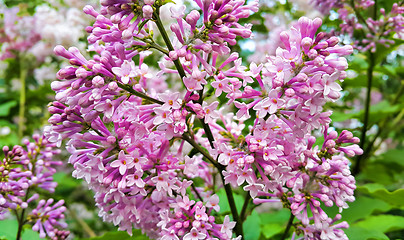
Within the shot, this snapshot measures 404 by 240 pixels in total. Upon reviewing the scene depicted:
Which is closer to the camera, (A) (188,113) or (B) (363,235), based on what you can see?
(A) (188,113)

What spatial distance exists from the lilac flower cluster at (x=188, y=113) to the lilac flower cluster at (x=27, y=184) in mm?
617

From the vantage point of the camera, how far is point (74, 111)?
1553mm

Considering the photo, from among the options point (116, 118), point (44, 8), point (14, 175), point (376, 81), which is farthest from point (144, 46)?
point (44, 8)

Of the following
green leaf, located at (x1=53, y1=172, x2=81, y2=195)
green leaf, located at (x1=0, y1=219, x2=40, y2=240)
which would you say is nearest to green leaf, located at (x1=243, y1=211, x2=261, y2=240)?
green leaf, located at (x1=0, y1=219, x2=40, y2=240)

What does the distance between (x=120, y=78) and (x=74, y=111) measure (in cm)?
25

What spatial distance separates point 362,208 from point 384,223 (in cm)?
30

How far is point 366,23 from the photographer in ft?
9.38

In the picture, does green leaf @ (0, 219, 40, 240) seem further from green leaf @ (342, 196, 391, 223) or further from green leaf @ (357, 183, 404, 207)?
green leaf @ (357, 183, 404, 207)

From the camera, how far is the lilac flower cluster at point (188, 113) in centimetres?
147

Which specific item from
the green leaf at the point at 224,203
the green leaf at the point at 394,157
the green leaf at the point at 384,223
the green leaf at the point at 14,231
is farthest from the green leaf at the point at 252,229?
the green leaf at the point at 394,157

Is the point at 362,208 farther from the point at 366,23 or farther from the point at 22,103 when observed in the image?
the point at 22,103

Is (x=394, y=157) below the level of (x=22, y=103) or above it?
below

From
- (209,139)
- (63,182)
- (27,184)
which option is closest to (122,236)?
(27,184)

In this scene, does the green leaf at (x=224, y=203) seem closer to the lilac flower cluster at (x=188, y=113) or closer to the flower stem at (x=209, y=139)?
the flower stem at (x=209, y=139)
